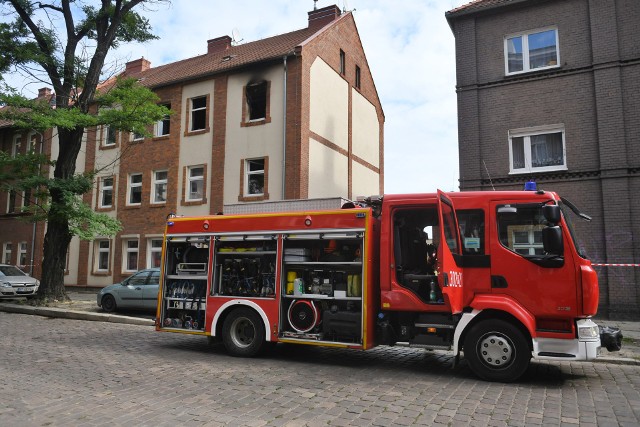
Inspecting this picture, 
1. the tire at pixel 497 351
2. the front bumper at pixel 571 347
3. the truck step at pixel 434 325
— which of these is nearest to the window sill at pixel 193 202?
the truck step at pixel 434 325

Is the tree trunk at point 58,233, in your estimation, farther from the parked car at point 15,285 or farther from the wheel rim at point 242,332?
the wheel rim at point 242,332

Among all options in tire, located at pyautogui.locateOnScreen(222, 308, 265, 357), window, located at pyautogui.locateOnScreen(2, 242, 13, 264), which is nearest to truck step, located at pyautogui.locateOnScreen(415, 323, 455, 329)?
tire, located at pyautogui.locateOnScreen(222, 308, 265, 357)

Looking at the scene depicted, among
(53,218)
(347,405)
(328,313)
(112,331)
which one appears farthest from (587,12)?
(53,218)

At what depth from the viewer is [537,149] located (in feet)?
47.2

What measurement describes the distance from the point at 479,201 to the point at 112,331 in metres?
9.28

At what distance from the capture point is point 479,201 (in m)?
7.61

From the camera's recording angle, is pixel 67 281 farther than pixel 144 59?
No

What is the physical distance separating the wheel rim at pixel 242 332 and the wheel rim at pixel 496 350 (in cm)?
396

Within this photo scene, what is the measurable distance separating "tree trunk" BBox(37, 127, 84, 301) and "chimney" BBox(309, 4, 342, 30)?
44.3 ft

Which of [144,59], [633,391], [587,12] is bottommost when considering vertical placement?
[633,391]

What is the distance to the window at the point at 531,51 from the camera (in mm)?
14586

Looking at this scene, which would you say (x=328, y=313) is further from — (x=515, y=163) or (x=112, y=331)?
(x=515, y=163)

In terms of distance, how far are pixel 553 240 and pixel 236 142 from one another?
1707cm

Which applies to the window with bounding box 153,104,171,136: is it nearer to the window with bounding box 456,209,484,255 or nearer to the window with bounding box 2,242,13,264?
the window with bounding box 2,242,13,264
